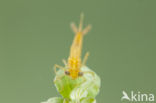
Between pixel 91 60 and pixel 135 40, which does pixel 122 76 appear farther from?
pixel 135 40

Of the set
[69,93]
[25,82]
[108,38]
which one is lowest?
[69,93]

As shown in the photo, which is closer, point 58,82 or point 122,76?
point 58,82

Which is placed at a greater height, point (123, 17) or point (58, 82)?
point (123, 17)

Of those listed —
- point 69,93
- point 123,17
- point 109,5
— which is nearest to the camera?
point 69,93

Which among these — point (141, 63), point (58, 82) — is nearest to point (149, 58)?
point (141, 63)

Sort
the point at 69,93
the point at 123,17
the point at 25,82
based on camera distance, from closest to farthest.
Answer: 1. the point at 69,93
2. the point at 25,82
3. the point at 123,17

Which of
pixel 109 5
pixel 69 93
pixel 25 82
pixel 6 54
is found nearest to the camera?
pixel 69 93

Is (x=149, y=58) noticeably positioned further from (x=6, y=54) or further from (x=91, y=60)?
(x=6, y=54)

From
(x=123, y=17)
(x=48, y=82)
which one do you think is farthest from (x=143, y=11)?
(x=48, y=82)

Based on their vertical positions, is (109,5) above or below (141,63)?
above
